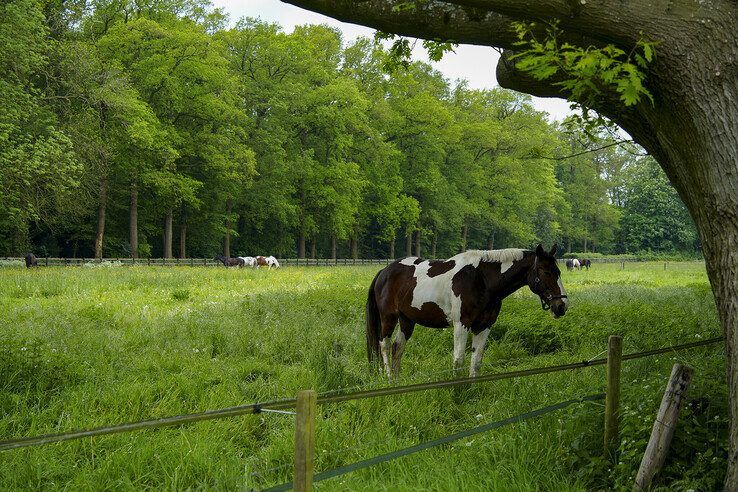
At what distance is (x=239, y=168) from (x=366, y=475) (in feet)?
111

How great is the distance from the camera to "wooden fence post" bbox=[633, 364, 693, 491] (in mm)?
4359

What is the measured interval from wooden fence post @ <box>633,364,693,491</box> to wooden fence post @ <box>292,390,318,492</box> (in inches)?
103

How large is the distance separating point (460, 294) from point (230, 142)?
30.9 metres

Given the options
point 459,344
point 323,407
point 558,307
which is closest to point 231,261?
point 459,344

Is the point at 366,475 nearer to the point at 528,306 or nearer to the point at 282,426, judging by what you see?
the point at 282,426

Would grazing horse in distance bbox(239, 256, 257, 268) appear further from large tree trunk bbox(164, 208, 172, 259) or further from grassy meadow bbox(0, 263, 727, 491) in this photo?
grassy meadow bbox(0, 263, 727, 491)

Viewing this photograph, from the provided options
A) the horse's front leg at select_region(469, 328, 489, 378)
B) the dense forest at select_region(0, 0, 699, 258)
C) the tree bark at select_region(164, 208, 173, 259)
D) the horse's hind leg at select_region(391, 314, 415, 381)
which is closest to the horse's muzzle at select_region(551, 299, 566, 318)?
the horse's front leg at select_region(469, 328, 489, 378)

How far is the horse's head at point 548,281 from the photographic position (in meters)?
7.59

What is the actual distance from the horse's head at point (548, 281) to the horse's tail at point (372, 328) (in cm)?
250

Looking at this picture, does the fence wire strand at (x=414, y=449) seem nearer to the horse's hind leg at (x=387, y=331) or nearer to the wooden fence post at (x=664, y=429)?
the wooden fence post at (x=664, y=429)

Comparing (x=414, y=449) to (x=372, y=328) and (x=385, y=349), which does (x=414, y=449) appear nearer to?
(x=385, y=349)

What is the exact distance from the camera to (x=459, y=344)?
25.6 ft

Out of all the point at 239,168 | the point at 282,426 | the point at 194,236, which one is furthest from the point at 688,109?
the point at 194,236

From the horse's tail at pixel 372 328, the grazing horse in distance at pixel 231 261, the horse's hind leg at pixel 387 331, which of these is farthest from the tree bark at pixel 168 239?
the horse's hind leg at pixel 387 331
